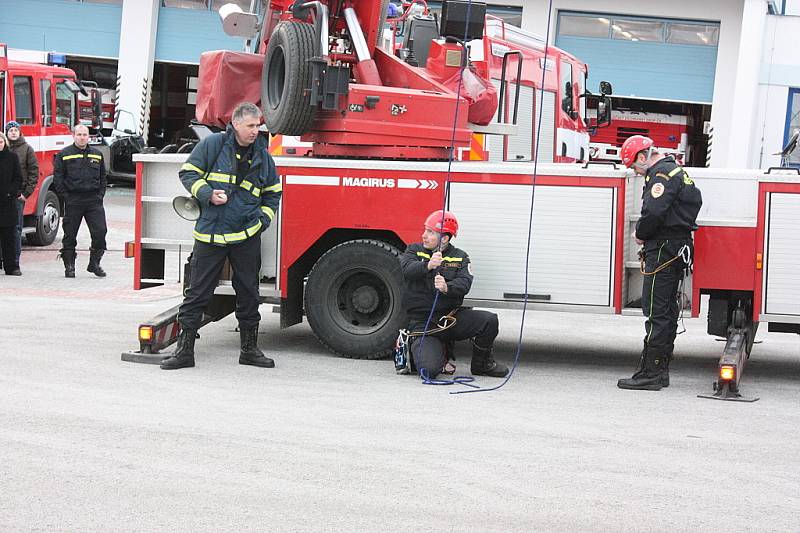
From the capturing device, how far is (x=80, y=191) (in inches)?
599

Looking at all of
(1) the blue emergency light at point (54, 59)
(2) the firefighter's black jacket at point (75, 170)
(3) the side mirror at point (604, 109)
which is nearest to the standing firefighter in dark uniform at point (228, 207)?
(2) the firefighter's black jacket at point (75, 170)

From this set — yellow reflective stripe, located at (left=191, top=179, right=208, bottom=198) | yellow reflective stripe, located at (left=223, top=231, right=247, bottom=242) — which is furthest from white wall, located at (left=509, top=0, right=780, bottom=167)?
yellow reflective stripe, located at (left=191, top=179, right=208, bottom=198)

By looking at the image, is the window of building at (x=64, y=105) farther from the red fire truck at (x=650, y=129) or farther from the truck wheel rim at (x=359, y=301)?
the red fire truck at (x=650, y=129)

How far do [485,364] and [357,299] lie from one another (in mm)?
1280

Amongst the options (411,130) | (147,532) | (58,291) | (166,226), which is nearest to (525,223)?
(411,130)

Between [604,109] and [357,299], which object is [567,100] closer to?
[604,109]

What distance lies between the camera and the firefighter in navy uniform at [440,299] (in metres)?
9.25

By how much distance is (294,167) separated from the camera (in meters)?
10.1

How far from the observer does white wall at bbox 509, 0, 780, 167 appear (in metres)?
28.1

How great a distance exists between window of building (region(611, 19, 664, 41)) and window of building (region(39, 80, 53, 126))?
17084 mm

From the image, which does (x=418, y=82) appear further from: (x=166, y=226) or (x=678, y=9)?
(x=678, y=9)

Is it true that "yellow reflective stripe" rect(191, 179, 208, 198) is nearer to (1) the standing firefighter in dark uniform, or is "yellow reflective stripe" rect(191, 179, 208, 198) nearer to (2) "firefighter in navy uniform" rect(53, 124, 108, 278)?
(1) the standing firefighter in dark uniform

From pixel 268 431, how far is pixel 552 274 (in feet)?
11.1

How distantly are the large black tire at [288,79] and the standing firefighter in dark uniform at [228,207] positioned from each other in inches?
26.6
